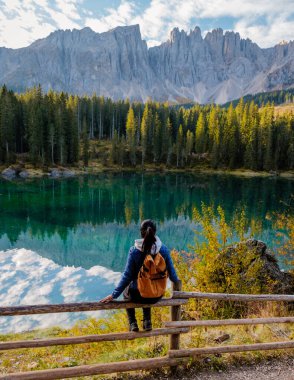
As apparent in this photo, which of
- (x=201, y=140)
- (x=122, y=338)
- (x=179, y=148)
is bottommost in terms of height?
(x=122, y=338)

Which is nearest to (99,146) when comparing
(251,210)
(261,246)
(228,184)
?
(228,184)

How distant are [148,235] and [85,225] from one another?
37887mm

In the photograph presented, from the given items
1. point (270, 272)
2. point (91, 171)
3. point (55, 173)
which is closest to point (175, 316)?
point (270, 272)

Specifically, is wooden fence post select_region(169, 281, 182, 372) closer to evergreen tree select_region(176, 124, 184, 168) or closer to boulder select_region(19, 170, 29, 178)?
boulder select_region(19, 170, 29, 178)

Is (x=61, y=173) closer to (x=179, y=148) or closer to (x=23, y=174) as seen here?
(x=23, y=174)

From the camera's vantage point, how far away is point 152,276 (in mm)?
7133

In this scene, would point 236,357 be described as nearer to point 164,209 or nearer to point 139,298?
point 139,298

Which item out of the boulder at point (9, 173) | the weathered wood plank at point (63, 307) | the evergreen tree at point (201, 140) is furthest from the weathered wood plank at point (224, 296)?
the evergreen tree at point (201, 140)

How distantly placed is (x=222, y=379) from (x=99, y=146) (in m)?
119

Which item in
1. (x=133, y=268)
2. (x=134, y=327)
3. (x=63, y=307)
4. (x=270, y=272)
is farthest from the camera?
(x=270, y=272)

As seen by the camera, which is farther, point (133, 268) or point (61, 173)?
point (61, 173)

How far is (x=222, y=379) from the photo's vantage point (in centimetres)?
807

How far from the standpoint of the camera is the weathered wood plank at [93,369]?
6953mm

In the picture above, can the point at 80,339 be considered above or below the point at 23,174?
above
